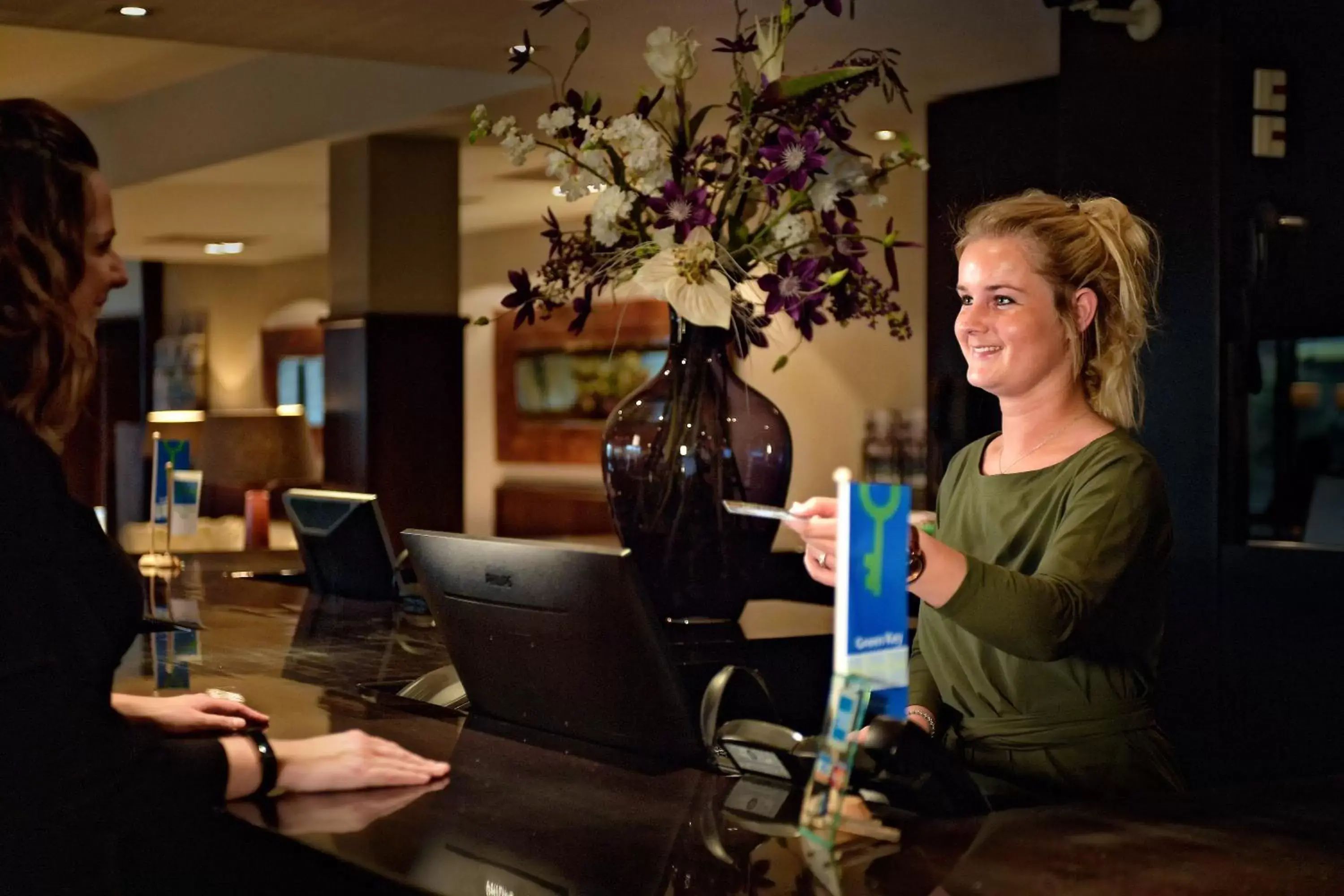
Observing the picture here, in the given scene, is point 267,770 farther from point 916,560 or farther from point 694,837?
point 916,560

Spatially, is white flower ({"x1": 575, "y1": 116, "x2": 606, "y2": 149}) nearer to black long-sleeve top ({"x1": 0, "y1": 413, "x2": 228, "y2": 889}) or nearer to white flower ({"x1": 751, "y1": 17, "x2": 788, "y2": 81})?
white flower ({"x1": 751, "y1": 17, "x2": 788, "y2": 81})

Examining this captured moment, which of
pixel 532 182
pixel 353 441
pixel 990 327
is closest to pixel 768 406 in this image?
pixel 990 327

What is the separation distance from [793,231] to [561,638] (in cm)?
86

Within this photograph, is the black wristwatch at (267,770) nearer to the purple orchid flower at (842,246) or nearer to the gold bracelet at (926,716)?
the gold bracelet at (926,716)

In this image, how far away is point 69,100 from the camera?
28.4 feet

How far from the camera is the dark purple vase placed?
2326 millimetres

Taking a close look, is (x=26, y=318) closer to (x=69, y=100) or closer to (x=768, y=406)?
(x=768, y=406)

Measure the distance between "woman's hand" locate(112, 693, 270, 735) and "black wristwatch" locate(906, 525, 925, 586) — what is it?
0.74 m

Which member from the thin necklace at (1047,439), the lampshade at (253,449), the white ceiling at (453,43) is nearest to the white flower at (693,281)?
the thin necklace at (1047,439)

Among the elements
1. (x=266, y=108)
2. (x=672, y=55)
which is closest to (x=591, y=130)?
(x=672, y=55)

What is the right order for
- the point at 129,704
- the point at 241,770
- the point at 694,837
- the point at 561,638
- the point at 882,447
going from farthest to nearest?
the point at 882,447
the point at 129,704
the point at 561,638
the point at 241,770
the point at 694,837

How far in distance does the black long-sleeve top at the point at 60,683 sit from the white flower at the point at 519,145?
1.03 metres

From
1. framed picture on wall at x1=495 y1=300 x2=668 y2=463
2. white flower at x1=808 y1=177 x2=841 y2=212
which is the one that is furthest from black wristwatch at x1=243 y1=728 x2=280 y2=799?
framed picture on wall at x1=495 y1=300 x2=668 y2=463

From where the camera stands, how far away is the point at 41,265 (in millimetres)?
1477
